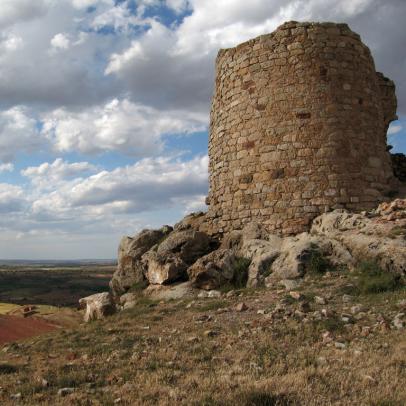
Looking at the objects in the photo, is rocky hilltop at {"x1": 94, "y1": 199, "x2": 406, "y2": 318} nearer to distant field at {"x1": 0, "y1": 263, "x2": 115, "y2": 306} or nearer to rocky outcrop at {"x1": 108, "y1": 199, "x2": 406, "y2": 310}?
rocky outcrop at {"x1": 108, "y1": 199, "x2": 406, "y2": 310}

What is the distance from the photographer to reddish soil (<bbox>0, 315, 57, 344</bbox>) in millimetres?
9236

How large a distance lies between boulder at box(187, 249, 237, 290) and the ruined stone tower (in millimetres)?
1725

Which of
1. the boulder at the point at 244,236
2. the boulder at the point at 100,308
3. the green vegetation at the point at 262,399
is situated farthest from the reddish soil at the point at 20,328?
the green vegetation at the point at 262,399

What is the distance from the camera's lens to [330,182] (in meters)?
11.3

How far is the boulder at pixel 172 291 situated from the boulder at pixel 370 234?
131 inches

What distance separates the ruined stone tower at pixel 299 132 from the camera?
37.2 ft

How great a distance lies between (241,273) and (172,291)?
1704 millimetres

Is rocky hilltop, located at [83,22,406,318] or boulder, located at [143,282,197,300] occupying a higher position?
rocky hilltop, located at [83,22,406,318]

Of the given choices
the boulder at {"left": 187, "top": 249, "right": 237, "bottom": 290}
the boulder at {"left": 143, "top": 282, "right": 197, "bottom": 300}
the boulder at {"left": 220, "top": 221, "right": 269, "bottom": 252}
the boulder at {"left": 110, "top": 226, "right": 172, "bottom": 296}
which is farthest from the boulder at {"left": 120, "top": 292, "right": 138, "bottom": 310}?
the boulder at {"left": 220, "top": 221, "right": 269, "bottom": 252}

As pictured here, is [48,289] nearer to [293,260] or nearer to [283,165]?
[283,165]

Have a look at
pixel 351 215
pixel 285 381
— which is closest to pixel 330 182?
pixel 351 215

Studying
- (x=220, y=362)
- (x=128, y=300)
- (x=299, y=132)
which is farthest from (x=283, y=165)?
(x=220, y=362)

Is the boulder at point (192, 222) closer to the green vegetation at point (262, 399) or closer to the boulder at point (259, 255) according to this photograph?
the boulder at point (259, 255)

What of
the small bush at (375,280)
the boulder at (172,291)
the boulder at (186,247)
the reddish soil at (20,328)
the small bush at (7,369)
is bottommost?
the reddish soil at (20,328)
